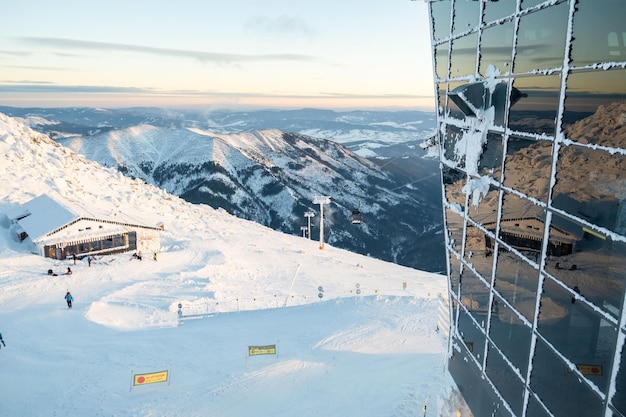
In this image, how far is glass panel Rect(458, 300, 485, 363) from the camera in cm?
916

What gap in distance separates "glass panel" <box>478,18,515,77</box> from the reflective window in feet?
14.7

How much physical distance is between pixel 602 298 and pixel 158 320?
21.0 metres

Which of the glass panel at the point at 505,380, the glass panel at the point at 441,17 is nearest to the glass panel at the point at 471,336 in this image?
the glass panel at the point at 505,380

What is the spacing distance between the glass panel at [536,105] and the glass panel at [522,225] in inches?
45.1

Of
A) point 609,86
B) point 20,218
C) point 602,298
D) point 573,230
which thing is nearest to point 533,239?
point 573,230

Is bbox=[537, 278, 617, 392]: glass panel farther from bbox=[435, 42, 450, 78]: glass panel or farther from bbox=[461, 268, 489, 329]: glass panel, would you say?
bbox=[435, 42, 450, 78]: glass panel

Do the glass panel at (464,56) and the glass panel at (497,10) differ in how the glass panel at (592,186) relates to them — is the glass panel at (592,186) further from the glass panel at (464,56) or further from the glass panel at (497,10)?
the glass panel at (464,56)

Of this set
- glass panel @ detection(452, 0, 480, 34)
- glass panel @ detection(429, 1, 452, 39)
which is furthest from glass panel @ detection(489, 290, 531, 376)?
glass panel @ detection(429, 1, 452, 39)

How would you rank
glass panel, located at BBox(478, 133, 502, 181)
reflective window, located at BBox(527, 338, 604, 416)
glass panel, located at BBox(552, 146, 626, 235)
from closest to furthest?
1. glass panel, located at BBox(552, 146, 626, 235)
2. reflective window, located at BBox(527, 338, 604, 416)
3. glass panel, located at BBox(478, 133, 502, 181)

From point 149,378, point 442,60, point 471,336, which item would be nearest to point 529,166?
point 442,60

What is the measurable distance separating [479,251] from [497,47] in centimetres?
403

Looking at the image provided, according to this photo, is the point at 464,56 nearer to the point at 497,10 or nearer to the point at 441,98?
the point at 497,10

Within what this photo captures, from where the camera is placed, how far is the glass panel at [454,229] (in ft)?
32.0

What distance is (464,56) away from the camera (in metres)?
8.49
